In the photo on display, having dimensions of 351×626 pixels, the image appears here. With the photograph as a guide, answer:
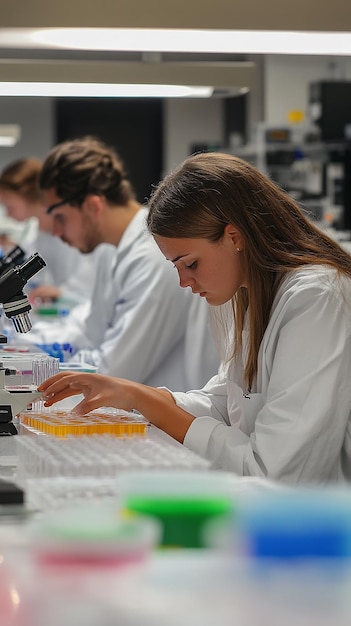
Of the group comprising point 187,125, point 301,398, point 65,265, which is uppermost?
point 187,125

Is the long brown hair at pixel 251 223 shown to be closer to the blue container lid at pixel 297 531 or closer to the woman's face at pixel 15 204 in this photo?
the blue container lid at pixel 297 531

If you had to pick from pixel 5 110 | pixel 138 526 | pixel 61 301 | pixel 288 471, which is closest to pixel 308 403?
pixel 288 471

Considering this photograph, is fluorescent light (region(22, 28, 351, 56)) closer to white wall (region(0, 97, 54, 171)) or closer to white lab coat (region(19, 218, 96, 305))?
white lab coat (region(19, 218, 96, 305))

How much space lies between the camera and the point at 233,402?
2.45 metres

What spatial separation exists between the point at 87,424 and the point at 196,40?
912 millimetres

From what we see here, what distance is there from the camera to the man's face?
4.08 m

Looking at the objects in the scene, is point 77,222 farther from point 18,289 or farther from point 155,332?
point 18,289

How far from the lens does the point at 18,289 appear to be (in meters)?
2.60

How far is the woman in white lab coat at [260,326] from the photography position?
210 cm

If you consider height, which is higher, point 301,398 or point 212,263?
point 212,263

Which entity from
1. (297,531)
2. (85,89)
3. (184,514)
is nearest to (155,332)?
(85,89)

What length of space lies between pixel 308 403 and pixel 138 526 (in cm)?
108

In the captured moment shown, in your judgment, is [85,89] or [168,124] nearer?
[85,89]

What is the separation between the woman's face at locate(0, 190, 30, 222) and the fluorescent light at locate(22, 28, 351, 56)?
434 cm
